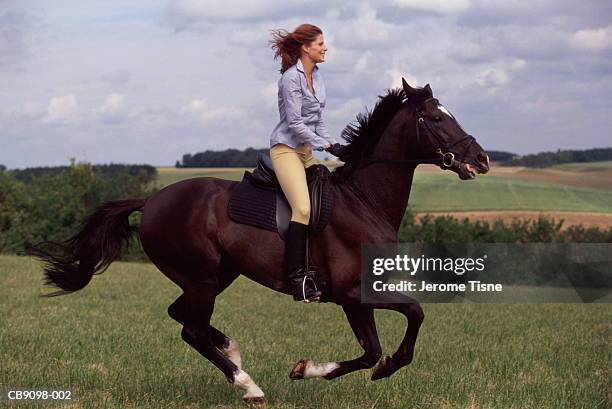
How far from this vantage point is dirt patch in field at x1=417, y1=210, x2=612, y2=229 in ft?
165

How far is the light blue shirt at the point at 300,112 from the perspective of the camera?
738 centimetres

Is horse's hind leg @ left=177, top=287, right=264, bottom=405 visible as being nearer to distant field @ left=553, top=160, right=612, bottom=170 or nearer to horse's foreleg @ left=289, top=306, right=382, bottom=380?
horse's foreleg @ left=289, top=306, right=382, bottom=380

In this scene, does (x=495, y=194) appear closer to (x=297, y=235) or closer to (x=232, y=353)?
(x=232, y=353)

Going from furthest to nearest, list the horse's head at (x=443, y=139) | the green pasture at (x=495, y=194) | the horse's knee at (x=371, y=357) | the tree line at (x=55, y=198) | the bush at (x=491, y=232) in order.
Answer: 1. the green pasture at (x=495, y=194)
2. the bush at (x=491, y=232)
3. the tree line at (x=55, y=198)
4. the horse's knee at (x=371, y=357)
5. the horse's head at (x=443, y=139)

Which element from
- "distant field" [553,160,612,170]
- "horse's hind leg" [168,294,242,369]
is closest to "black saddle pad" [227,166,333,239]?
"horse's hind leg" [168,294,242,369]

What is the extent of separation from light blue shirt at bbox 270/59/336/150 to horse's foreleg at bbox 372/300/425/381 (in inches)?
62.5

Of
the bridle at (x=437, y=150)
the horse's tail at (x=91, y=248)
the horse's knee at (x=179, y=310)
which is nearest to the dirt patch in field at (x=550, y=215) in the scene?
the horse's tail at (x=91, y=248)

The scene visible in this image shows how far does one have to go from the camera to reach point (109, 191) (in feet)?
170

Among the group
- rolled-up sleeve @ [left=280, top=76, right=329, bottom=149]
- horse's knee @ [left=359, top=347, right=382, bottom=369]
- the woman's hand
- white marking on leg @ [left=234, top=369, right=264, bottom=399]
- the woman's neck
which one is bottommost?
white marking on leg @ [left=234, top=369, right=264, bottom=399]

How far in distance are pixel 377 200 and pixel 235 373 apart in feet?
6.69

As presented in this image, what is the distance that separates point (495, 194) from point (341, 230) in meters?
57.0

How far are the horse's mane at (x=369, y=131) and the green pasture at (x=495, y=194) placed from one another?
153 feet

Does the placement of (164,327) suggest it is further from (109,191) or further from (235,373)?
(109,191)

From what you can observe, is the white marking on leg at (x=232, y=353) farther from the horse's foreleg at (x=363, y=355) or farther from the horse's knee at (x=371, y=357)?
the horse's knee at (x=371, y=357)
